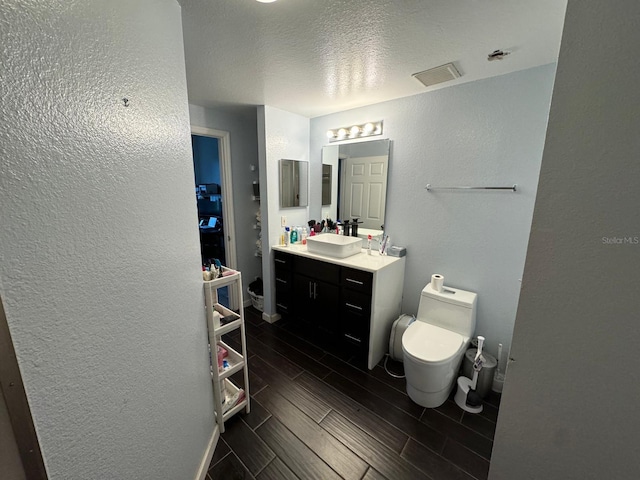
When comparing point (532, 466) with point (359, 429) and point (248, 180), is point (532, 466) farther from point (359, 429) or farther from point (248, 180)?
point (248, 180)

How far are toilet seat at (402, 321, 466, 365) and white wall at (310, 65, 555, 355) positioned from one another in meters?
0.38

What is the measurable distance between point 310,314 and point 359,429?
1.08 metres

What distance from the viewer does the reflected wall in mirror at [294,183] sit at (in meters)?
2.65

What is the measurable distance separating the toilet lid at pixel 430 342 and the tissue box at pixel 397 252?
62 centimetres

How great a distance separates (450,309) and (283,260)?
1593 mm

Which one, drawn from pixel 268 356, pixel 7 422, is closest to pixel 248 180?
pixel 268 356

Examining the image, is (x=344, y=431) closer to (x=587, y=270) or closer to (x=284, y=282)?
(x=284, y=282)

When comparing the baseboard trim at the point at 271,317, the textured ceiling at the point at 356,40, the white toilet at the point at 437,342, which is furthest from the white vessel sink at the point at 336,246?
the textured ceiling at the point at 356,40

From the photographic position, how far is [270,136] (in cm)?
247

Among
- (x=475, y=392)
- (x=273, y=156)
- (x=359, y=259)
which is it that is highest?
(x=273, y=156)

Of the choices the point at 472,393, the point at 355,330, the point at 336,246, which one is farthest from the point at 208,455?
the point at 472,393

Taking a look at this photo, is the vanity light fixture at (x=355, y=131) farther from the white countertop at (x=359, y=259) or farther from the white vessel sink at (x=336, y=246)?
the white countertop at (x=359, y=259)

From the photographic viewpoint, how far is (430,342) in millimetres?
1787

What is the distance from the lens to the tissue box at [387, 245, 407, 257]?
229cm
